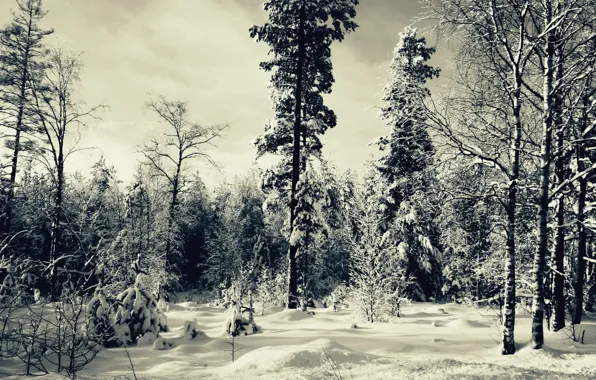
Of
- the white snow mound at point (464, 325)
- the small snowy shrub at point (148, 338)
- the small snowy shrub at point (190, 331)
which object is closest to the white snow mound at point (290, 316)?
the small snowy shrub at point (190, 331)

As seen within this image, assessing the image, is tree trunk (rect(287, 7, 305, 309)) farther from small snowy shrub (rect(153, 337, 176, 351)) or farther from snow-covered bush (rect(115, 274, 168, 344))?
small snowy shrub (rect(153, 337, 176, 351))

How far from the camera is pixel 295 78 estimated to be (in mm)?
14727

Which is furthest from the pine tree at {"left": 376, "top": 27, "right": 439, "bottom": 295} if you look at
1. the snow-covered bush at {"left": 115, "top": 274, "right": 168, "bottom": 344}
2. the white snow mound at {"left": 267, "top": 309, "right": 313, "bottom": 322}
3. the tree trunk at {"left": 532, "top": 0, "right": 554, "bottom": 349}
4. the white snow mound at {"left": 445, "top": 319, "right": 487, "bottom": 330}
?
the snow-covered bush at {"left": 115, "top": 274, "right": 168, "bottom": 344}

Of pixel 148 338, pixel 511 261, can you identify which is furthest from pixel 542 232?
pixel 148 338

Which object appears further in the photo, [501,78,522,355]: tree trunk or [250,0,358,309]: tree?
[250,0,358,309]: tree

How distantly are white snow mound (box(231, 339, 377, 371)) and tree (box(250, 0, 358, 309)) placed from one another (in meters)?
6.85

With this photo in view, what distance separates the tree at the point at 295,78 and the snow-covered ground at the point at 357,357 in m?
5.28

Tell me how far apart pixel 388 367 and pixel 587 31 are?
810cm

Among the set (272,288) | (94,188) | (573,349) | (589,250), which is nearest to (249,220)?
(94,188)

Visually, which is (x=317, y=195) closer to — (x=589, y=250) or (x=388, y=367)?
(x=388, y=367)

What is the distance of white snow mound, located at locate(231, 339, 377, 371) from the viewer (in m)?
5.92

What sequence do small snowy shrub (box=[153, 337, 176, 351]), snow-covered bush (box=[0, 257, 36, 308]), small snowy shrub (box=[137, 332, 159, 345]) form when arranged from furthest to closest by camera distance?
small snowy shrub (box=[137, 332, 159, 345])
small snowy shrub (box=[153, 337, 176, 351])
snow-covered bush (box=[0, 257, 36, 308])

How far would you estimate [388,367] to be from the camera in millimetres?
5832

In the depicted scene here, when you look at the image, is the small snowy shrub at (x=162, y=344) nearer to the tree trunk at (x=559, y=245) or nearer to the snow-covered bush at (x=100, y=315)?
the snow-covered bush at (x=100, y=315)
